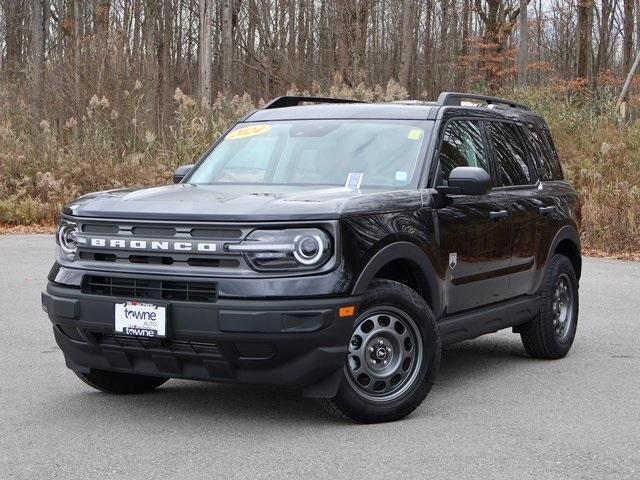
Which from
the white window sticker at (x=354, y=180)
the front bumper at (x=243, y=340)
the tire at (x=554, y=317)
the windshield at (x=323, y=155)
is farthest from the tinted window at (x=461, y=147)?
the front bumper at (x=243, y=340)

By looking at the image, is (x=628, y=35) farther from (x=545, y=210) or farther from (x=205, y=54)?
(x=545, y=210)

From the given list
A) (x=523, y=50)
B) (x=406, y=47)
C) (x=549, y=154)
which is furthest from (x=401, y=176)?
(x=523, y=50)

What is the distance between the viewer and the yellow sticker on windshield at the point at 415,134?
6867 millimetres

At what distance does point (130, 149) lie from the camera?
74.5ft

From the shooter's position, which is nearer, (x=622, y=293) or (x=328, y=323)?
(x=328, y=323)

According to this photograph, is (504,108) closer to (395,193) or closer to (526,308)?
(526,308)

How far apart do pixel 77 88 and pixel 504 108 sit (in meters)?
16.7

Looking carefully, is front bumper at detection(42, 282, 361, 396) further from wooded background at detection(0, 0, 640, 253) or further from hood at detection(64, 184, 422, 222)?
wooded background at detection(0, 0, 640, 253)

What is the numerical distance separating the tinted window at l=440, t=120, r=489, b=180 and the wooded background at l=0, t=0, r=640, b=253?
1054 cm

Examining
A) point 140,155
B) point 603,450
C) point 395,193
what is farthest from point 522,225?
point 140,155

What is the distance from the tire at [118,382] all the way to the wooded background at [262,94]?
1212 centimetres

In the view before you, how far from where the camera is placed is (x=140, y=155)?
22.0 meters

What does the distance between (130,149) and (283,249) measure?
58.3ft

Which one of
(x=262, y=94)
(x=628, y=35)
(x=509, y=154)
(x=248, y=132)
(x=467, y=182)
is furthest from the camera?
(x=628, y=35)
